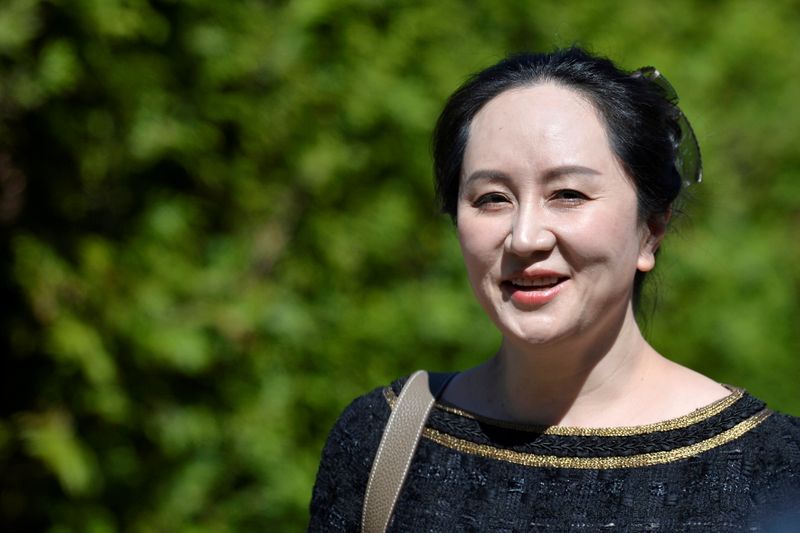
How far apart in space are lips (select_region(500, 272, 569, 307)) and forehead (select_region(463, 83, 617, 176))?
0.62 feet

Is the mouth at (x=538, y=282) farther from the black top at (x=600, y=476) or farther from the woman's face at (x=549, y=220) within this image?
the black top at (x=600, y=476)

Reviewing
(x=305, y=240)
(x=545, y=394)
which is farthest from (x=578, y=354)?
(x=305, y=240)

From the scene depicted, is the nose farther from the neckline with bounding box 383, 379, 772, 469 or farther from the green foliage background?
the green foliage background

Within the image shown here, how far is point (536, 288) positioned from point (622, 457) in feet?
1.09

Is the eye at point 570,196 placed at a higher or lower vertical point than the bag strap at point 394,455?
higher

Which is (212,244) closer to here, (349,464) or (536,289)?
(349,464)

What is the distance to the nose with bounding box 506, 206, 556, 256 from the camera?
1.99m

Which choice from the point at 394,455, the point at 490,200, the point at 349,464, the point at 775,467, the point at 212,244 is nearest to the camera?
the point at 775,467

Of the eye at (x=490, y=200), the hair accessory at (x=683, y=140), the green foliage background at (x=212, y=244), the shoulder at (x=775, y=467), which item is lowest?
the shoulder at (x=775, y=467)

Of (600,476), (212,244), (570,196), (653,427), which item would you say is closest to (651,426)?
(653,427)

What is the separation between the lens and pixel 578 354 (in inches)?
83.9

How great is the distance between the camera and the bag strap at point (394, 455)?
2.16 meters

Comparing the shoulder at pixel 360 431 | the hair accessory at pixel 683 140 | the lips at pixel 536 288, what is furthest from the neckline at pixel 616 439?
the hair accessory at pixel 683 140

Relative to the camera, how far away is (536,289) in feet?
6.70
